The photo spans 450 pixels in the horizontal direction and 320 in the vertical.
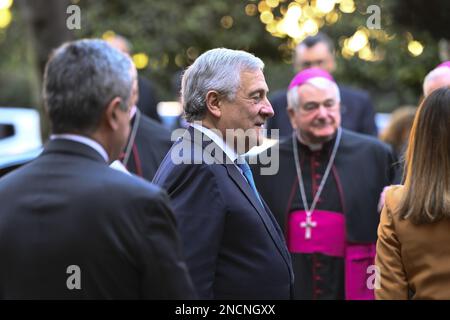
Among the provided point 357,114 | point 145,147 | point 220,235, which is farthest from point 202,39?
point 220,235

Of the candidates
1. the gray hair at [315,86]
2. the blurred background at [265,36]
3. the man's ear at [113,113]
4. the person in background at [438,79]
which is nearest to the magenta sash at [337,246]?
the gray hair at [315,86]

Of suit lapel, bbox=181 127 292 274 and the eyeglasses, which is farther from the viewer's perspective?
the eyeglasses

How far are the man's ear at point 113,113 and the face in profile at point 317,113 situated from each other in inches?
123

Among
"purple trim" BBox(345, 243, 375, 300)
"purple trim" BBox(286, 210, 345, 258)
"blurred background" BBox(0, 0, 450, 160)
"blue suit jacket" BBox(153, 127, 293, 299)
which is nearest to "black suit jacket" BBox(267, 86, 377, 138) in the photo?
"purple trim" BBox(286, 210, 345, 258)

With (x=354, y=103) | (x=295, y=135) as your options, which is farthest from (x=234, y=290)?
(x=354, y=103)

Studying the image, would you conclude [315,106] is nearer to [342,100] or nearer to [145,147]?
[145,147]

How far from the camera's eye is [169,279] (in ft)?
8.90

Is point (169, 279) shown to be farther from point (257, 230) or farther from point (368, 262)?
point (368, 262)

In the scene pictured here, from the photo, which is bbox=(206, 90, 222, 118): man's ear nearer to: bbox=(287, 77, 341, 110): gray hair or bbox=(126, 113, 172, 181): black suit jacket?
bbox=(287, 77, 341, 110): gray hair

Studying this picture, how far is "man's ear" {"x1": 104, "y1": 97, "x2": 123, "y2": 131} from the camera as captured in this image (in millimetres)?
2787

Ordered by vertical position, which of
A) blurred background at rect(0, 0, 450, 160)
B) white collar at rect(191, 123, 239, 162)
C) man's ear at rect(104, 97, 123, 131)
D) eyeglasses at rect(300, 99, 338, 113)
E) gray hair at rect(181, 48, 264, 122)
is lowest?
white collar at rect(191, 123, 239, 162)

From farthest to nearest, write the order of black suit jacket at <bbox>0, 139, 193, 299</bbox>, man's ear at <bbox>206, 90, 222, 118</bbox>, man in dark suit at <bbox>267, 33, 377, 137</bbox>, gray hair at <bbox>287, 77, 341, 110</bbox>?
man in dark suit at <bbox>267, 33, 377, 137</bbox> → gray hair at <bbox>287, 77, 341, 110</bbox> → man's ear at <bbox>206, 90, 222, 118</bbox> → black suit jacket at <bbox>0, 139, 193, 299</bbox>

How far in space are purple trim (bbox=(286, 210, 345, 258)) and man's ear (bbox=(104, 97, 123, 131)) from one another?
3057mm
